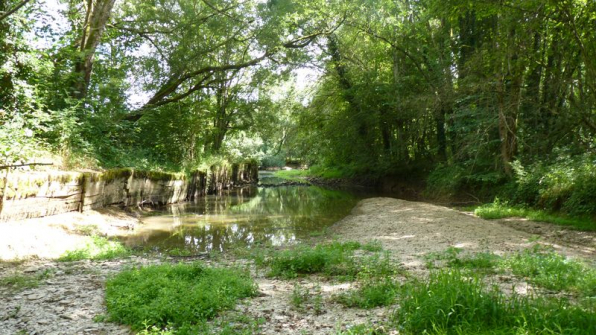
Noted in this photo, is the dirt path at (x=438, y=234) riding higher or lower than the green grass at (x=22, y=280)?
higher

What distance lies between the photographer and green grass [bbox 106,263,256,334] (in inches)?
145

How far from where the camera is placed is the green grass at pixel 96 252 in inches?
262

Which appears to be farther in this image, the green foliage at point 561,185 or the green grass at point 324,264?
the green foliage at point 561,185

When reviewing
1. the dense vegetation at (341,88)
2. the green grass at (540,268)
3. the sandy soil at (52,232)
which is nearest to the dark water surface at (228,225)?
the sandy soil at (52,232)

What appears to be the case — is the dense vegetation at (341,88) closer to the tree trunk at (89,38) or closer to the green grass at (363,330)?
the tree trunk at (89,38)

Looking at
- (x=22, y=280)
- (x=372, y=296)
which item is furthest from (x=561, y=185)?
(x=22, y=280)

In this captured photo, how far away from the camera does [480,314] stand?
3205mm

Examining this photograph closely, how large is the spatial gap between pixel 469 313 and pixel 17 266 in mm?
6638

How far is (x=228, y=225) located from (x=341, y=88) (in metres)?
15.8

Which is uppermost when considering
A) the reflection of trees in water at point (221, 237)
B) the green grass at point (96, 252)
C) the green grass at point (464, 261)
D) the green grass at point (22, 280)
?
the green grass at point (464, 261)

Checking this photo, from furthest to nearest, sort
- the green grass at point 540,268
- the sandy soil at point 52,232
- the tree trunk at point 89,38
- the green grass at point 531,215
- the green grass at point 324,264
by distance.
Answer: the tree trunk at point 89,38 < the green grass at point 531,215 < the sandy soil at point 52,232 < the green grass at point 324,264 < the green grass at point 540,268

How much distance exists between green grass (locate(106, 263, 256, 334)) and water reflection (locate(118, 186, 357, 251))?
12.2ft

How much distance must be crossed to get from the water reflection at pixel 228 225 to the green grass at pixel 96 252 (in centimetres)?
101

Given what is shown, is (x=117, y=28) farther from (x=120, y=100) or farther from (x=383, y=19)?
(x=383, y=19)
